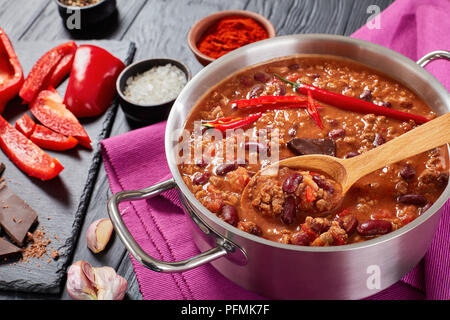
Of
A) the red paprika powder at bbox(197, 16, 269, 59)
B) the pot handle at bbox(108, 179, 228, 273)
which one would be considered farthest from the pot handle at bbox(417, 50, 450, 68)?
the pot handle at bbox(108, 179, 228, 273)

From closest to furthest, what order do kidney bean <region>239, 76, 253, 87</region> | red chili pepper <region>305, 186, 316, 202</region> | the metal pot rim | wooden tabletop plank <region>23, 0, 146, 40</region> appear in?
the metal pot rim → red chili pepper <region>305, 186, 316, 202</region> → kidney bean <region>239, 76, 253, 87</region> → wooden tabletop plank <region>23, 0, 146, 40</region>

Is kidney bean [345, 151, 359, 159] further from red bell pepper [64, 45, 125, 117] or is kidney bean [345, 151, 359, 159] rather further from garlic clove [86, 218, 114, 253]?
red bell pepper [64, 45, 125, 117]

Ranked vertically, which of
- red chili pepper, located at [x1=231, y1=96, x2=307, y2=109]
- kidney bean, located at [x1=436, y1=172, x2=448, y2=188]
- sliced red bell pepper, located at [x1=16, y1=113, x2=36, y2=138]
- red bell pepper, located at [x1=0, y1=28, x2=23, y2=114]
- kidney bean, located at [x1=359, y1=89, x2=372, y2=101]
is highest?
kidney bean, located at [x1=359, y1=89, x2=372, y2=101]

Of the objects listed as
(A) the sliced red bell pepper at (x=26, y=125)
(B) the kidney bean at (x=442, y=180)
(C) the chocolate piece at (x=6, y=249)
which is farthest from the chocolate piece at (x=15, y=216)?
(B) the kidney bean at (x=442, y=180)

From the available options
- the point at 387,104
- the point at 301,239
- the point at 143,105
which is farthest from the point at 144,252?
the point at 387,104

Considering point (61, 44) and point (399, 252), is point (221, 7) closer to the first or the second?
point (61, 44)

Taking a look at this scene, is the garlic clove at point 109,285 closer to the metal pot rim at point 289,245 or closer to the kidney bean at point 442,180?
the metal pot rim at point 289,245

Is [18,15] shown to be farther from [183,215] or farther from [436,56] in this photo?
[436,56]

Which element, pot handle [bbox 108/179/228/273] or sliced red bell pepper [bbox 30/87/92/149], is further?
sliced red bell pepper [bbox 30/87/92/149]
